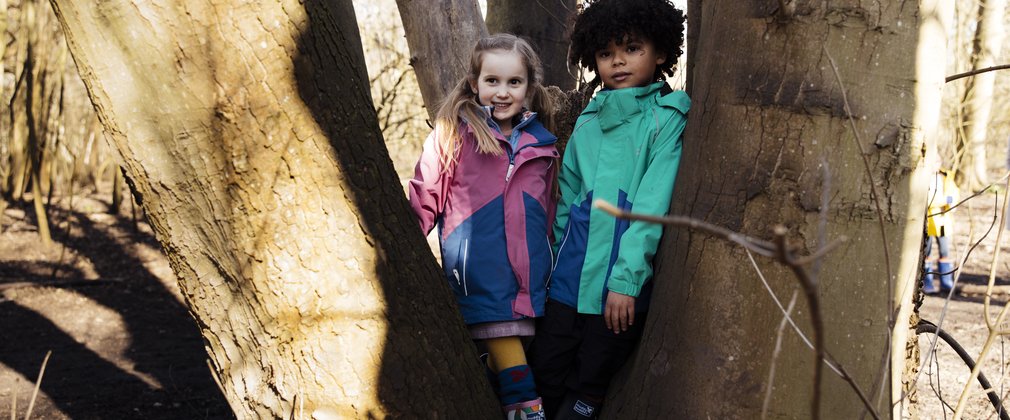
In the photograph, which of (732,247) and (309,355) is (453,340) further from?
(732,247)

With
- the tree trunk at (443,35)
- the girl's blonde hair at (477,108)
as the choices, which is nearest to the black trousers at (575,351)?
the girl's blonde hair at (477,108)

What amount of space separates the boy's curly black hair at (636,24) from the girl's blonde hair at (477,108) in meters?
0.26

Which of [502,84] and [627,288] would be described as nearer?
[627,288]

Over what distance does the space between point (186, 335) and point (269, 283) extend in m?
5.09

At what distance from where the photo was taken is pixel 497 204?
8.00 ft

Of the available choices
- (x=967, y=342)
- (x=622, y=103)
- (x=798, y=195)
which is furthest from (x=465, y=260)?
(x=967, y=342)

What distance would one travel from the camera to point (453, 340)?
2.03m

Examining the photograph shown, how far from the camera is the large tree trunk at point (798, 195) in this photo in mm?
1651

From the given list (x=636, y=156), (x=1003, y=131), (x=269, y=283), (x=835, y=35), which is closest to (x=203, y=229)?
(x=269, y=283)

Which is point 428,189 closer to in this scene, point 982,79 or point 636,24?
point 636,24

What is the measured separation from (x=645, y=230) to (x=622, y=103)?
0.40 meters

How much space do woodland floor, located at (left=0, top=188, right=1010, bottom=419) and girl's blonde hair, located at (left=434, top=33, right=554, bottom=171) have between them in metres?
1.46

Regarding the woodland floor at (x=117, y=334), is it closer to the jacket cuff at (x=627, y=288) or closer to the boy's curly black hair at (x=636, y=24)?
the jacket cuff at (x=627, y=288)

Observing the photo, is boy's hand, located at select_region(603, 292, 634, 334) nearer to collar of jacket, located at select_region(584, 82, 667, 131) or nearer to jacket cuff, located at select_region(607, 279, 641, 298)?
jacket cuff, located at select_region(607, 279, 641, 298)
